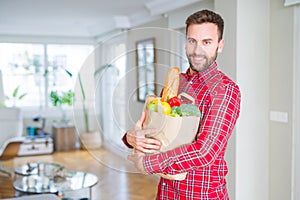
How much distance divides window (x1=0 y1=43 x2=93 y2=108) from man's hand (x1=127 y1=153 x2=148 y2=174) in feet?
21.2

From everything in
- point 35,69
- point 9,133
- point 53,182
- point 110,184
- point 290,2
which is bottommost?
point 110,184

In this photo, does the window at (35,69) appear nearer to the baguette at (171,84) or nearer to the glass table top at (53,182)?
the glass table top at (53,182)

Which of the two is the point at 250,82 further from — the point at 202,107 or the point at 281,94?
the point at 202,107

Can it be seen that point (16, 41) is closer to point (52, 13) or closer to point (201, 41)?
point (52, 13)

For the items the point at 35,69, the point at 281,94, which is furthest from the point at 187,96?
the point at 35,69

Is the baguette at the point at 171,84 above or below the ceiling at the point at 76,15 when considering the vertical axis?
below

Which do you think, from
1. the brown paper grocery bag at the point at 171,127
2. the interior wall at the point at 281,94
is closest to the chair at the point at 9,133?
the interior wall at the point at 281,94

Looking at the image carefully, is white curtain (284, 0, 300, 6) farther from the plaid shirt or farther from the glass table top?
the glass table top

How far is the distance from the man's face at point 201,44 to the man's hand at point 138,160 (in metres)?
0.32

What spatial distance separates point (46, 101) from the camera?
7.75 meters

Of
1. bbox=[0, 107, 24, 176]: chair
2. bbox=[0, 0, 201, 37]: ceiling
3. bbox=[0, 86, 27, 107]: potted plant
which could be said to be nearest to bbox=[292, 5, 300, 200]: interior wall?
bbox=[0, 0, 201, 37]: ceiling

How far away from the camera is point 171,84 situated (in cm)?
105

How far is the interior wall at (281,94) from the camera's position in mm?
2990

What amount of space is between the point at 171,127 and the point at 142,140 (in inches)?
4.5
